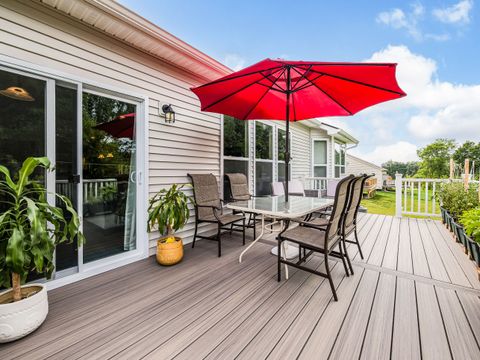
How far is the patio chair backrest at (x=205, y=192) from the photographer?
138 inches

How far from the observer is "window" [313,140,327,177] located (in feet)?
27.4

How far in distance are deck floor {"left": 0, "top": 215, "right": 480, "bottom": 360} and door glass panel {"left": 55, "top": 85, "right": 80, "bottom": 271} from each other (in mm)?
393

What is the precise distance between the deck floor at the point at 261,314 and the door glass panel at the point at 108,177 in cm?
44

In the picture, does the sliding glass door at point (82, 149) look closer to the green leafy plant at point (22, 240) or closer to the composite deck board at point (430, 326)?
the green leafy plant at point (22, 240)

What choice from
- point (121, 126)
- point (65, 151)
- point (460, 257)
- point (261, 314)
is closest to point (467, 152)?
point (460, 257)

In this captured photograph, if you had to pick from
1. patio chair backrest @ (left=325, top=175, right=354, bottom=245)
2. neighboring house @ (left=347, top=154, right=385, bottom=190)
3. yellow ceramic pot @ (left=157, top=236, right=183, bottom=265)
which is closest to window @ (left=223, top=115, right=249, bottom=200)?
yellow ceramic pot @ (left=157, top=236, right=183, bottom=265)

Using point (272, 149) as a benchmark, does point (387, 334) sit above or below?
below

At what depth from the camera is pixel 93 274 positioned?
2570 millimetres

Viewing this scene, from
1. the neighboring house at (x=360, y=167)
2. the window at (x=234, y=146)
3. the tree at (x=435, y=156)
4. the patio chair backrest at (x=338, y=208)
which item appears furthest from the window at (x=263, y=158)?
the tree at (x=435, y=156)

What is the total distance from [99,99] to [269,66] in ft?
6.80

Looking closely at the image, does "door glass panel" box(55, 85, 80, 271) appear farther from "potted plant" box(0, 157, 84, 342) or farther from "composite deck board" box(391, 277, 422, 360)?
"composite deck board" box(391, 277, 422, 360)

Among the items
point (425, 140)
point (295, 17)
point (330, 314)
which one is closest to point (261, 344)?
point (330, 314)

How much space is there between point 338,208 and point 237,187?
243 centimetres

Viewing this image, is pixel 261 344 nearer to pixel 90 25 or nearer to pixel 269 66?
pixel 269 66
